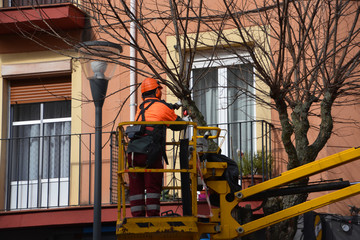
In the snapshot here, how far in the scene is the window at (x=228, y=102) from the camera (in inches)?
521

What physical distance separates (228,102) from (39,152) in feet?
12.0

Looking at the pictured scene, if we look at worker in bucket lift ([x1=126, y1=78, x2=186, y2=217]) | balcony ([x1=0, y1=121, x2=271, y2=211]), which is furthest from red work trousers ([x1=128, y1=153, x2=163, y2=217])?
balcony ([x1=0, y1=121, x2=271, y2=211])

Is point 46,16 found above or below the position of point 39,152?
above

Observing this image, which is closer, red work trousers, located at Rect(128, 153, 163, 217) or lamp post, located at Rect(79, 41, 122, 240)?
red work trousers, located at Rect(128, 153, 163, 217)

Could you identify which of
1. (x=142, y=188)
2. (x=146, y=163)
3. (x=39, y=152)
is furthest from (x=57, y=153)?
(x=146, y=163)

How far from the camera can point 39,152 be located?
14.1 m

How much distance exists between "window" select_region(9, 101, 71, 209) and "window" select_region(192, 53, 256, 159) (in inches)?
109

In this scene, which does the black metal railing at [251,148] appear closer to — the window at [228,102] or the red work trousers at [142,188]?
the window at [228,102]

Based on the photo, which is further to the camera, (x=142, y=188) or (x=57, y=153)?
(x=57, y=153)

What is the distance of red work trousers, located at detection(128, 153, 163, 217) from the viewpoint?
8422 millimetres

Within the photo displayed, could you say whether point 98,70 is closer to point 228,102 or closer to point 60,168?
point 228,102

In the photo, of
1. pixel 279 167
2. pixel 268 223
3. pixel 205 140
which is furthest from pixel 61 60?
pixel 268 223

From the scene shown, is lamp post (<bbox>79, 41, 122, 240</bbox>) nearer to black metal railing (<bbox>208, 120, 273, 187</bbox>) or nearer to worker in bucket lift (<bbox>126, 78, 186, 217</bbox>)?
worker in bucket lift (<bbox>126, 78, 186, 217</bbox>)

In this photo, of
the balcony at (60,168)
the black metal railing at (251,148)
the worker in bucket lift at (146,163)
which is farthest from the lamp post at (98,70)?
the balcony at (60,168)
